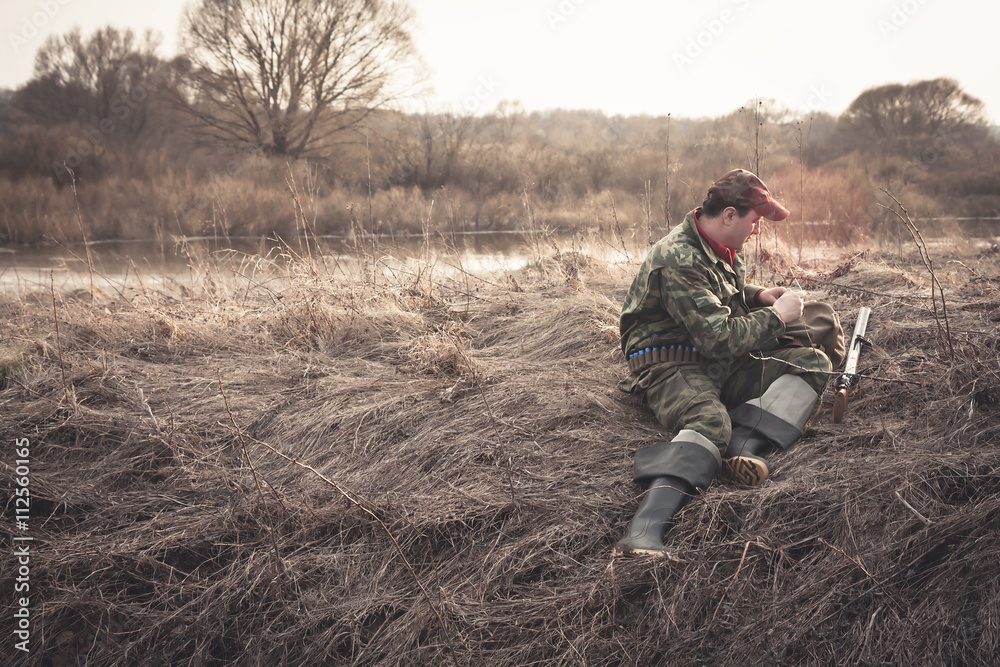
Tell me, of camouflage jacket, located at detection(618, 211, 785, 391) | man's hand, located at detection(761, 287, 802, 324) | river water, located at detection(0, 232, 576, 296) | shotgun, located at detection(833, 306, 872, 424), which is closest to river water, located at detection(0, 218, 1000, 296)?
river water, located at detection(0, 232, 576, 296)

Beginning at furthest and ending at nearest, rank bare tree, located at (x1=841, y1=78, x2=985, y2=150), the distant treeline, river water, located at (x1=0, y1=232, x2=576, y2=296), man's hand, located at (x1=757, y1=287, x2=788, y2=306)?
1. bare tree, located at (x1=841, y1=78, x2=985, y2=150)
2. the distant treeline
3. river water, located at (x1=0, y1=232, x2=576, y2=296)
4. man's hand, located at (x1=757, y1=287, x2=788, y2=306)

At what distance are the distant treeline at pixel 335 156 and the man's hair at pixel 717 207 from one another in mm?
11905

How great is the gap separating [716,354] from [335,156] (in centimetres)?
1985

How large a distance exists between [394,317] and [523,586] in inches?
120

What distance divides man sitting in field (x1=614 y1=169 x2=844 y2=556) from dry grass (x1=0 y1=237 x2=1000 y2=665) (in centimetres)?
14

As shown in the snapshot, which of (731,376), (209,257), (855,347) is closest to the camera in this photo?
(731,376)

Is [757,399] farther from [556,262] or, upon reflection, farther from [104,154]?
[104,154]

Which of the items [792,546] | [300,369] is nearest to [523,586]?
[792,546]

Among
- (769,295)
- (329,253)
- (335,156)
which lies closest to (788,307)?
(769,295)

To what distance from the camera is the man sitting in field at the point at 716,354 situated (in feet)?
8.32

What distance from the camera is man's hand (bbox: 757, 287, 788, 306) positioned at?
2.97 meters

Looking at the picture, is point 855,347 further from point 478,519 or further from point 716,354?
point 478,519

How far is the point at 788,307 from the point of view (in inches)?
108

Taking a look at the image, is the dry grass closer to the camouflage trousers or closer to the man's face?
the camouflage trousers
